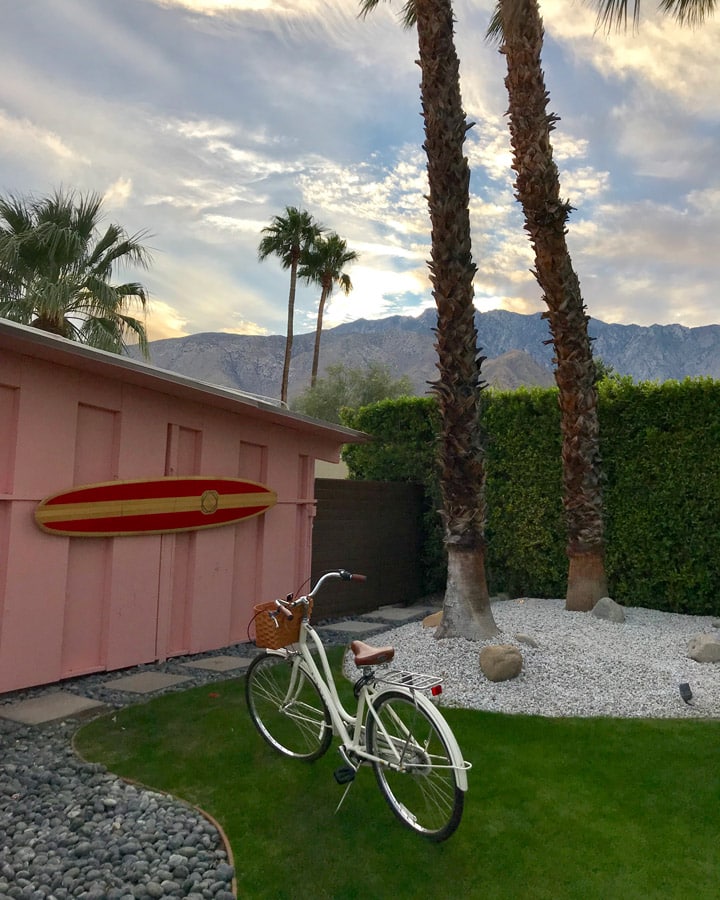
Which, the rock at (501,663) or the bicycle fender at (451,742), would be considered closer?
the bicycle fender at (451,742)

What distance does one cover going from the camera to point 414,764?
3.19 meters

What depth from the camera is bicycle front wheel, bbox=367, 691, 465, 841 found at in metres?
3.06

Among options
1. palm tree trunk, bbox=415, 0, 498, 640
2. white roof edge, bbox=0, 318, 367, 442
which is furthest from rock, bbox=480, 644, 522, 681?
white roof edge, bbox=0, 318, 367, 442

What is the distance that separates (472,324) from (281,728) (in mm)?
4681

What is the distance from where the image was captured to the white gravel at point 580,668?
5332 mm

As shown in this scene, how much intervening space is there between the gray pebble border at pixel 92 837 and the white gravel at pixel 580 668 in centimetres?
277

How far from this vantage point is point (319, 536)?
9.52 metres

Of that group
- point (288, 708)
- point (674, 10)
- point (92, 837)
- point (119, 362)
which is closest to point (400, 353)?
point (674, 10)

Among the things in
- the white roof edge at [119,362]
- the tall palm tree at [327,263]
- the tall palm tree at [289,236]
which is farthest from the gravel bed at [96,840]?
the tall palm tree at [327,263]

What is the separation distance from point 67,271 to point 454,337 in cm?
1265

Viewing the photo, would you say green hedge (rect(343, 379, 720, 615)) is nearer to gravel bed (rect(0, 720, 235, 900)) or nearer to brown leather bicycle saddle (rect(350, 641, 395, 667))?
brown leather bicycle saddle (rect(350, 641, 395, 667))

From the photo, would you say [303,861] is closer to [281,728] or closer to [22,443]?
[281,728]

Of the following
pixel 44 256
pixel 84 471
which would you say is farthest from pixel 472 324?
pixel 44 256

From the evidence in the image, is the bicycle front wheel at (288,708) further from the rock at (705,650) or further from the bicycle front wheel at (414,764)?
the rock at (705,650)
